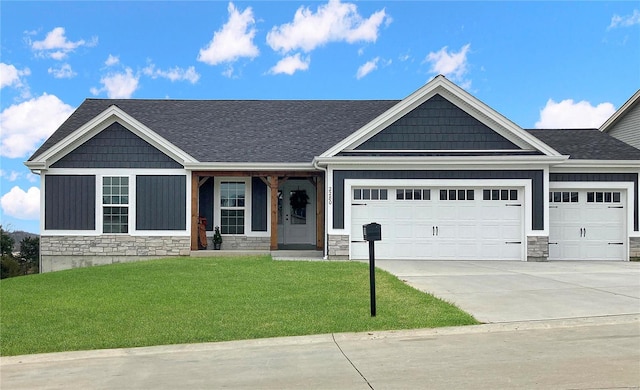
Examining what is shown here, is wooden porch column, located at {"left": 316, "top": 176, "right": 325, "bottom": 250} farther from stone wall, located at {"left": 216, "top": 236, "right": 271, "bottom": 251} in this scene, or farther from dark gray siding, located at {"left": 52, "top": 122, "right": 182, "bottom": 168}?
dark gray siding, located at {"left": 52, "top": 122, "right": 182, "bottom": 168}

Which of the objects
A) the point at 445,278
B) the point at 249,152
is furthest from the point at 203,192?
the point at 445,278

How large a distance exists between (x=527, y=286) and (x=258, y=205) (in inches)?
417

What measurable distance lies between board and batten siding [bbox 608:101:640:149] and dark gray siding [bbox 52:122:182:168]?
18668 mm

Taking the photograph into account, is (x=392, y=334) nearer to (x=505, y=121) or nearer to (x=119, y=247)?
(x=505, y=121)

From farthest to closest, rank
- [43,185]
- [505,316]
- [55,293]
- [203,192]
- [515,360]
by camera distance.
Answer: [203,192] < [43,185] < [55,293] < [505,316] < [515,360]

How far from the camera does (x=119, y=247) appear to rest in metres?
18.6

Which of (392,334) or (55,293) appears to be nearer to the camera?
(392,334)

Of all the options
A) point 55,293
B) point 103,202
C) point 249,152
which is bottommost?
point 55,293

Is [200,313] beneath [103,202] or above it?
beneath

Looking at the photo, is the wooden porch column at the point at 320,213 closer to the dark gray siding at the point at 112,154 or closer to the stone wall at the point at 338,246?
the stone wall at the point at 338,246

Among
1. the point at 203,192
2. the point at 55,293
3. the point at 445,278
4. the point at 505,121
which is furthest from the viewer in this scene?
the point at 203,192

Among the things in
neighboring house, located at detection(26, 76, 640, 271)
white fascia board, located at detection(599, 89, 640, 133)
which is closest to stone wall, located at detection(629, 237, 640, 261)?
neighboring house, located at detection(26, 76, 640, 271)

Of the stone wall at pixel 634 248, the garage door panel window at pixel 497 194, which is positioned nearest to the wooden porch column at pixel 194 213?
the garage door panel window at pixel 497 194

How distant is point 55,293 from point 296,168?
8.80m
